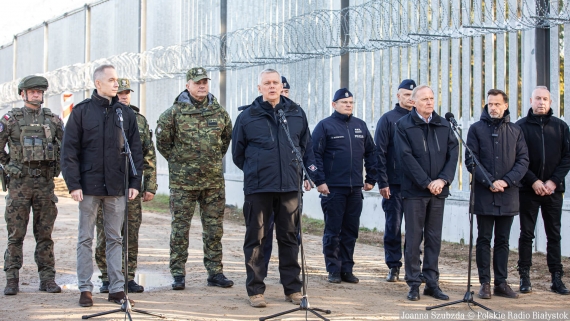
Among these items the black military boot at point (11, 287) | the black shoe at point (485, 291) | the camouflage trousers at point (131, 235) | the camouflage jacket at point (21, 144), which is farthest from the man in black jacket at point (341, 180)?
the black military boot at point (11, 287)

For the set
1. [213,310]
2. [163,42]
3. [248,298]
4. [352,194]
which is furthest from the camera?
[163,42]

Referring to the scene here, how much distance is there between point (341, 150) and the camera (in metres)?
8.11

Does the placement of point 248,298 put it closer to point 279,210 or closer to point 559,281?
point 279,210

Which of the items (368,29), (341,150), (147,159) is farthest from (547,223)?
(368,29)

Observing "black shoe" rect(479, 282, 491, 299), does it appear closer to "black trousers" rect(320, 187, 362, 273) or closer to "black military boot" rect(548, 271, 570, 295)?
"black military boot" rect(548, 271, 570, 295)

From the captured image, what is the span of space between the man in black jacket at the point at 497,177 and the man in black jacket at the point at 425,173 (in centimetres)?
31

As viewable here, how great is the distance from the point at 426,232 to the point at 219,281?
2.14m

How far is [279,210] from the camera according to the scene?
22.2ft

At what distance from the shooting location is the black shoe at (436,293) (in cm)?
700

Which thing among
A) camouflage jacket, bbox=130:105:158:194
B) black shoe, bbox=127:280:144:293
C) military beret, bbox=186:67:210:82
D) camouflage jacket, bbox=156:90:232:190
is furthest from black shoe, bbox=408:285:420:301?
military beret, bbox=186:67:210:82

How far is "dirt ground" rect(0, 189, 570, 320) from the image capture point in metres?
6.34

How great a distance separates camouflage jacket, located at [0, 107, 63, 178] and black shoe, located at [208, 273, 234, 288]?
190cm

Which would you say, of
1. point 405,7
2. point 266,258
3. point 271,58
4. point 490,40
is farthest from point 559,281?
point 271,58

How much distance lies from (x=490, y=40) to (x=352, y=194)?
4273mm
